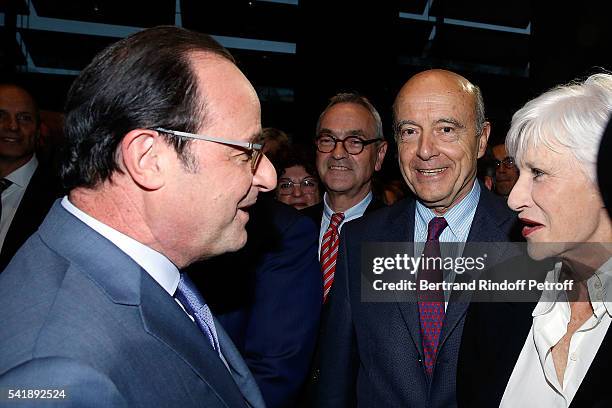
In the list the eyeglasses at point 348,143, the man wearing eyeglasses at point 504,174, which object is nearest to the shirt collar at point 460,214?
the eyeglasses at point 348,143

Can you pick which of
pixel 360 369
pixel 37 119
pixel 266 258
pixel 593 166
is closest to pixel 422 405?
pixel 360 369

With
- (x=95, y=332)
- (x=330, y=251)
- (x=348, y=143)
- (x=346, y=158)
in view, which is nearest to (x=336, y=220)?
(x=330, y=251)

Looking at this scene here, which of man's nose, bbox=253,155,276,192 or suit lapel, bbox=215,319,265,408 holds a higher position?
man's nose, bbox=253,155,276,192

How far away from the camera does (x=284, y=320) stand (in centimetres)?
191

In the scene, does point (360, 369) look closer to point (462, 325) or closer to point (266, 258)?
point (462, 325)

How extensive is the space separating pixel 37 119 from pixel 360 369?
2.71m

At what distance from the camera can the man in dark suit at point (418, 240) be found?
6.15ft

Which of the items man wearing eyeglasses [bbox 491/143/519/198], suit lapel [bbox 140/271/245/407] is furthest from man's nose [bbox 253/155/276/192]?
man wearing eyeglasses [bbox 491/143/519/198]

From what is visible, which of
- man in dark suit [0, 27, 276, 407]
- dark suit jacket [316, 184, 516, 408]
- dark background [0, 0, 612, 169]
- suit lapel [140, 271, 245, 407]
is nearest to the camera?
man in dark suit [0, 27, 276, 407]

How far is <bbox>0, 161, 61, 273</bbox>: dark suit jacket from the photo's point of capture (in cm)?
287

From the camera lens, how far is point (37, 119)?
11.3 ft

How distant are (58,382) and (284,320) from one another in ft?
3.78

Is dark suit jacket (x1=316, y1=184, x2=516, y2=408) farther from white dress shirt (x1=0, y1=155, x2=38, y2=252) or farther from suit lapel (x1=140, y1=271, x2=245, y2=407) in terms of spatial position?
white dress shirt (x1=0, y1=155, x2=38, y2=252)

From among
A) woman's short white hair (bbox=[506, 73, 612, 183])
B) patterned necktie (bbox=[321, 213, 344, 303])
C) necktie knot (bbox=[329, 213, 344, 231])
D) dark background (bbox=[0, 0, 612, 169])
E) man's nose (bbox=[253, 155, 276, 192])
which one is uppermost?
dark background (bbox=[0, 0, 612, 169])
